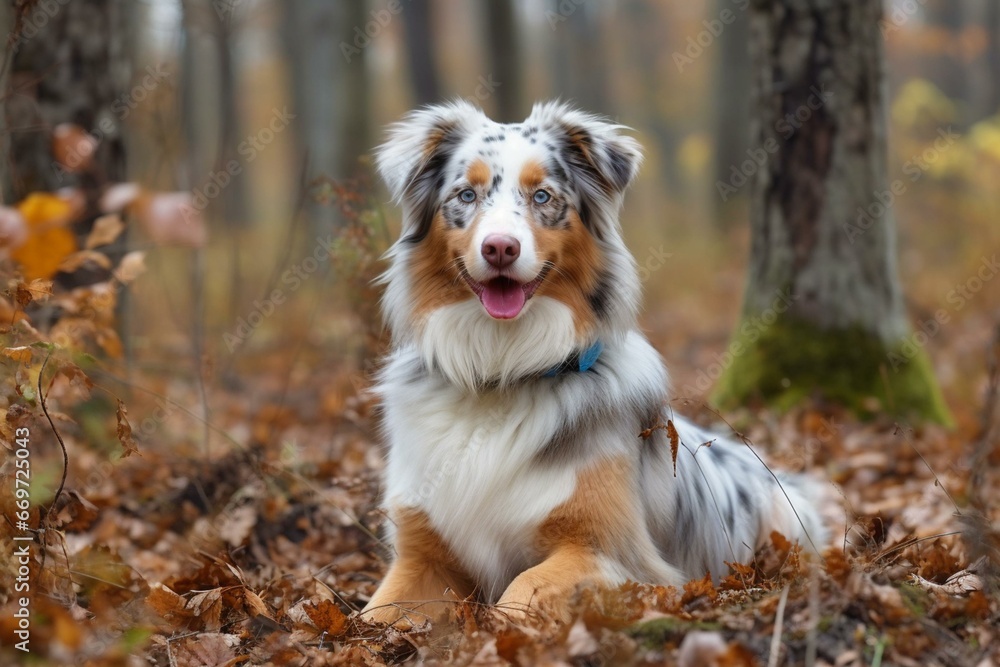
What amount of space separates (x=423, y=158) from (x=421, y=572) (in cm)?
194

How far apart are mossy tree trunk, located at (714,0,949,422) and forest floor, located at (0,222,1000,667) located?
0.37 meters

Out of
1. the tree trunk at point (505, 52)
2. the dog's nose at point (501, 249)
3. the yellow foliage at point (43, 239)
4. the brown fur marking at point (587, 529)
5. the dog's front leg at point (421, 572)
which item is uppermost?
the tree trunk at point (505, 52)

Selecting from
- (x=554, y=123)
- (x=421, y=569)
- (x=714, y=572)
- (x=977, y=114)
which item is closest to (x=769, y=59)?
(x=554, y=123)

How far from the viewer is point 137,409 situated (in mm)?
7199

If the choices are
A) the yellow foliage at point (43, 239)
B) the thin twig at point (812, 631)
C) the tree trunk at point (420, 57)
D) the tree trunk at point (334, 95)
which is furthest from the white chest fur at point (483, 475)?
the tree trunk at point (420, 57)

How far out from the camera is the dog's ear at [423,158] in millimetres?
4469

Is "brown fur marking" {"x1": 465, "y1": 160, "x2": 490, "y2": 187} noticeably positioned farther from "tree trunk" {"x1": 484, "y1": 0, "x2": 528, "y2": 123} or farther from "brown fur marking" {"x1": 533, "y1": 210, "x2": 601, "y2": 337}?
"tree trunk" {"x1": 484, "y1": 0, "x2": 528, "y2": 123}

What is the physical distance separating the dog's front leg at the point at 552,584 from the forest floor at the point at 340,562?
0.14m

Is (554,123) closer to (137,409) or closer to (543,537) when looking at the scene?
(543,537)

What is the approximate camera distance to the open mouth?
4074mm

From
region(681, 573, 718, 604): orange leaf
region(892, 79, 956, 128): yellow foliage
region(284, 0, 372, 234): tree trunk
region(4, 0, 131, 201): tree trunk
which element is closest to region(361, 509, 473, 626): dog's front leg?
region(681, 573, 718, 604): orange leaf

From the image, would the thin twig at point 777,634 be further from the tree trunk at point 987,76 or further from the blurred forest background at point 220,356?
the tree trunk at point 987,76

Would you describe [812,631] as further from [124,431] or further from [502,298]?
[124,431]

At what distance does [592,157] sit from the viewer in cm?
446
